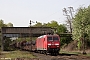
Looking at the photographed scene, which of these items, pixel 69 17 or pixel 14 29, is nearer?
pixel 14 29

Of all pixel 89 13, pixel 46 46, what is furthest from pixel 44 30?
pixel 46 46

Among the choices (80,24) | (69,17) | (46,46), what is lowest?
(46,46)

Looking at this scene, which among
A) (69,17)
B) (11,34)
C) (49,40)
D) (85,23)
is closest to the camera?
(49,40)

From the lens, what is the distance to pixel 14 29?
263 ft

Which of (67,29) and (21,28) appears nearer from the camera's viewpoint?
(21,28)

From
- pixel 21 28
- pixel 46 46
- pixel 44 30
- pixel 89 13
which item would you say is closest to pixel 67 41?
pixel 44 30

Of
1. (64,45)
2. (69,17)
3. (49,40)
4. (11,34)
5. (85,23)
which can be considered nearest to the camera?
(49,40)

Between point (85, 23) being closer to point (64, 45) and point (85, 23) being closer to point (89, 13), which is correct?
point (89, 13)

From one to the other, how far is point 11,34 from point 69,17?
2358 centimetres

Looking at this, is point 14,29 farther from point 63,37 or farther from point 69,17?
point 69,17

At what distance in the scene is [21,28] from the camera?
80.6m

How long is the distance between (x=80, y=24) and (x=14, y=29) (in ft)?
117

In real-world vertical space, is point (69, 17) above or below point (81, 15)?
above

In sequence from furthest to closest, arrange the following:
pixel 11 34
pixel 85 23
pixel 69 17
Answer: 1. pixel 69 17
2. pixel 11 34
3. pixel 85 23
